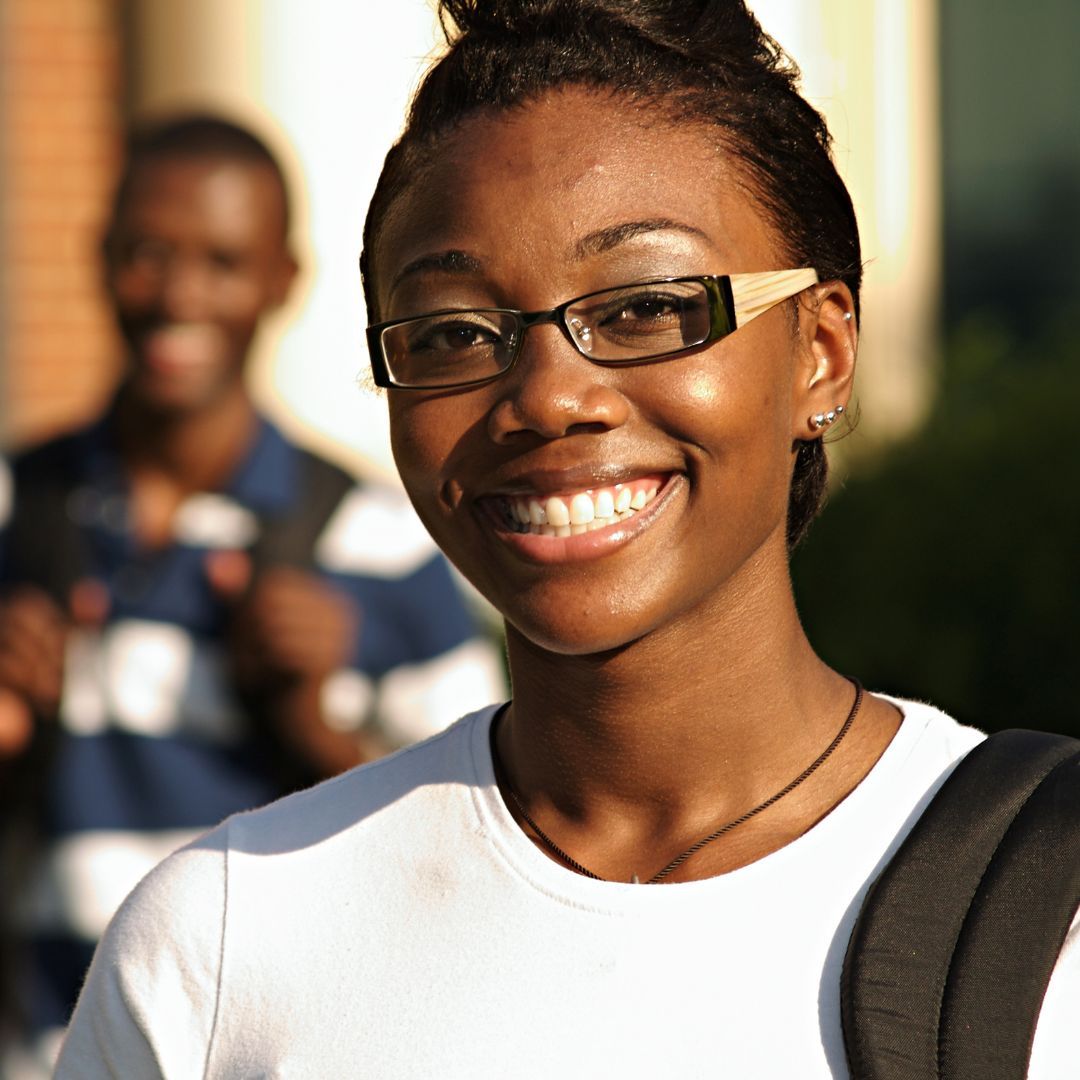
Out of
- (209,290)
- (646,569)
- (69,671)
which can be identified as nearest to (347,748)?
(69,671)

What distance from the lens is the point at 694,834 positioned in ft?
6.75

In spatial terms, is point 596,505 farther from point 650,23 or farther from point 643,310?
point 650,23

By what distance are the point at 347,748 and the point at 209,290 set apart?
→ 1.14 metres

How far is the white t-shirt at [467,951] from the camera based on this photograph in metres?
1.84

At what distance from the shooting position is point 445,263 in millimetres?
2012

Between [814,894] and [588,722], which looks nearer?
[814,894]

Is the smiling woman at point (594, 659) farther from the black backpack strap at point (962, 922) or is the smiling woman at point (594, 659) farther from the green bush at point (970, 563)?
the green bush at point (970, 563)

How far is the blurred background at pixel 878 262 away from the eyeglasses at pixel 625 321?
3.16 meters

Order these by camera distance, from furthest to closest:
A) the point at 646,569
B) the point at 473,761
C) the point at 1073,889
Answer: the point at 473,761, the point at 646,569, the point at 1073,889

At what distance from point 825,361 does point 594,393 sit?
13.0 inches

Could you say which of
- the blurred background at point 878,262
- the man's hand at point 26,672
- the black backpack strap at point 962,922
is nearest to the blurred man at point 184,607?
the man's hand at point 26,672

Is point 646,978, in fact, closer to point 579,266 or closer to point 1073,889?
point 1073,889

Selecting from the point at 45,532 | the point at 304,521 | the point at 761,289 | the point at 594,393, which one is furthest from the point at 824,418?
the point at 45,532

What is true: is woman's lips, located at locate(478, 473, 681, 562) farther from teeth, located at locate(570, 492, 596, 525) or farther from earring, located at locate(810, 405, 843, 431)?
earring, located at locate(810, 405, 843, 431)
